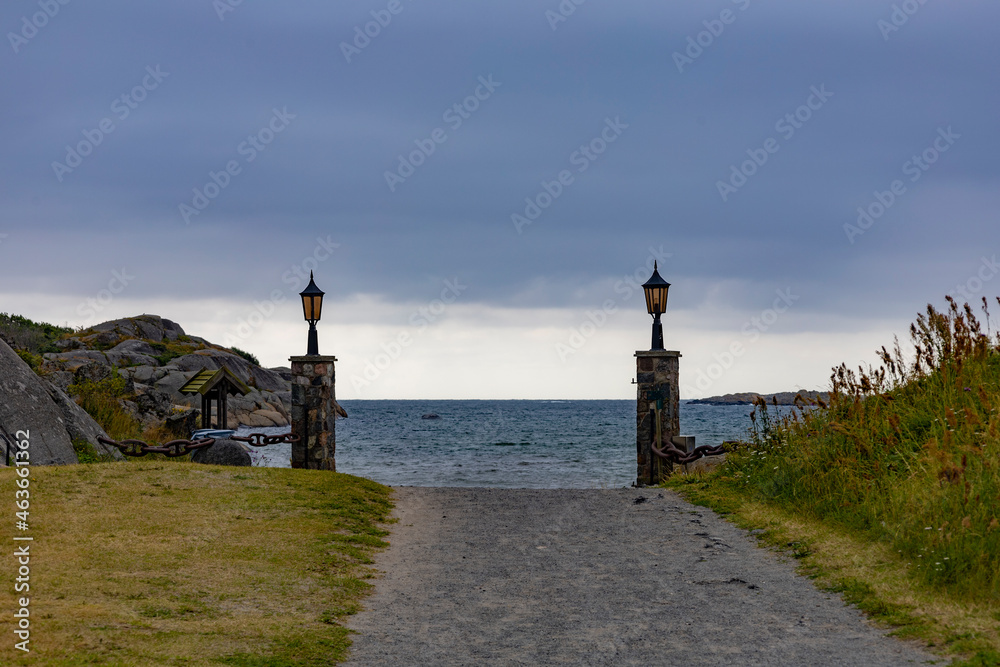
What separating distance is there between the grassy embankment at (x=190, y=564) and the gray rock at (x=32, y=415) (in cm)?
186

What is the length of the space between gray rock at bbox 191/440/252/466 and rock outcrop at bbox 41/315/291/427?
69.9ft

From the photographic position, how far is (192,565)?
8562mm

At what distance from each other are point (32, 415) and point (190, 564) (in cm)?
839

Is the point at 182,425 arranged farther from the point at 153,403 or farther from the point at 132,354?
the point at 132,354

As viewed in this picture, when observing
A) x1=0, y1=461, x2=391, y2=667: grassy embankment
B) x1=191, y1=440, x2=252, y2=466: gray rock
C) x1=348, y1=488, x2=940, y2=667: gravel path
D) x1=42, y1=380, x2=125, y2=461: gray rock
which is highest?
x1=42, y1=380, x2=125, y2=461: gray rock

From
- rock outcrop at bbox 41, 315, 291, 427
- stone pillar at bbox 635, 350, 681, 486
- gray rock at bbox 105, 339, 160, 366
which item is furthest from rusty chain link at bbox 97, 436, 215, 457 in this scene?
gray rock at bbox 105, 339, 160, 366

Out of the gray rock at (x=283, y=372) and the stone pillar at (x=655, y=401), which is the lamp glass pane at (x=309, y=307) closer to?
the stone pillar at (x=655, y=401)

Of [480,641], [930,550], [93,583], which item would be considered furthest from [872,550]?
[93,583]

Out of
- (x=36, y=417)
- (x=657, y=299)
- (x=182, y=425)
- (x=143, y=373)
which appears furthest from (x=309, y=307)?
(x=143, y=373)

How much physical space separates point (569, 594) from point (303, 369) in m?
9.49

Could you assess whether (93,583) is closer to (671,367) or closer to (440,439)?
(671,367)

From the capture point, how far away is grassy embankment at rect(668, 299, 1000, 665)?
7.11m

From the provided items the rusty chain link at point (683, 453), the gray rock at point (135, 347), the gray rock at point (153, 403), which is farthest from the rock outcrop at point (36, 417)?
the gray rock at point (135, 347)

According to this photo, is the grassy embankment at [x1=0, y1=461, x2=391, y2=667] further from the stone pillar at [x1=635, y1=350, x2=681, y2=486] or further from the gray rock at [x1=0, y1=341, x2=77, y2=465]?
the stone pillar at [x1=635, y1=350, x2=681, y2=486]
